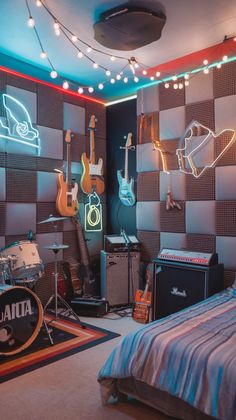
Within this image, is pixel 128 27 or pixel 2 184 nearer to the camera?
pixel 128 27

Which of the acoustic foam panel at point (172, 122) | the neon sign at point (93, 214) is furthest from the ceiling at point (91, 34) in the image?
the neon sign at point (93, 214)

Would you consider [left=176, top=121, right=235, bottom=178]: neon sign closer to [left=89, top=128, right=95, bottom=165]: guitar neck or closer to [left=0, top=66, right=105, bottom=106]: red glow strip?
[left=89, top=128, right=95, bottom=165]: guitar neck

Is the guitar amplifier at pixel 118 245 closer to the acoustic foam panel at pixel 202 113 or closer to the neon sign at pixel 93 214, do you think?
the neon sign at pixel 93 214

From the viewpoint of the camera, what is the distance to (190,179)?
12.9 feet

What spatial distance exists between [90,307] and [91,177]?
1.73m

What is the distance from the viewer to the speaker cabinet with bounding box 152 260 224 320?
10.7ft

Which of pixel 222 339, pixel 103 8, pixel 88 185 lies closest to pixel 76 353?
pixel 222 339

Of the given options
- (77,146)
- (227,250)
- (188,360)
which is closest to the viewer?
(188,360)

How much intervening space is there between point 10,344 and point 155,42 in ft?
10.0

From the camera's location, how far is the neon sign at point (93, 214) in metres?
4.67

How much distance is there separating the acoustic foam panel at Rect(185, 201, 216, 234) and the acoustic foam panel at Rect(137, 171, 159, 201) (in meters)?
0.50

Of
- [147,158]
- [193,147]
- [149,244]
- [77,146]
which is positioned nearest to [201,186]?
[193,147]

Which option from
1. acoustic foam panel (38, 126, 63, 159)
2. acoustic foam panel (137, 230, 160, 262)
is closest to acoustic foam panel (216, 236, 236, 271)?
acoustic foam panel (137, 230, 160, 262)

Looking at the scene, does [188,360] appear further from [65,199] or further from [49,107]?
[49,107]
